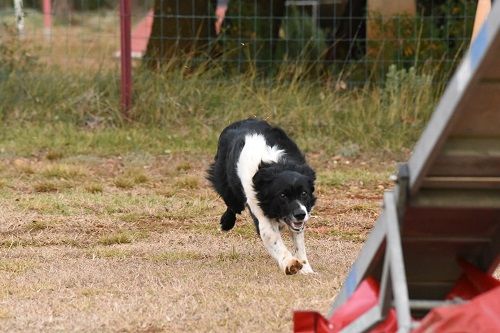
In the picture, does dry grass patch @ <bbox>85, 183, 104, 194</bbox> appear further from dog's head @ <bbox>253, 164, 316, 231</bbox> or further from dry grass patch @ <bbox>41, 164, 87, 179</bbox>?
dog's head @ <bbox>253, 164, 316, 231</bbox>

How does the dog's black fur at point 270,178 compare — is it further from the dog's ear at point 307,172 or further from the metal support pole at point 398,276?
the metal support pole at point 398,276

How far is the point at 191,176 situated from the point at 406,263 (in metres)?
4.84

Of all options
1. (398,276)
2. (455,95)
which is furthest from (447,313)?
(455,95)

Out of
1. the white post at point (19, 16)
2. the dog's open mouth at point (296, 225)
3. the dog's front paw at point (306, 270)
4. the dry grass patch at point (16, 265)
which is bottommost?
the dry grass patch at point (16, 265)

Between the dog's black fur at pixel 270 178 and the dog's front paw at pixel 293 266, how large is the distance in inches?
10.3

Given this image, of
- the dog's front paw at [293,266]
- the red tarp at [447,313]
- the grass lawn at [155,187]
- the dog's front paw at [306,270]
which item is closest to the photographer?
the red tarp at [447,313]

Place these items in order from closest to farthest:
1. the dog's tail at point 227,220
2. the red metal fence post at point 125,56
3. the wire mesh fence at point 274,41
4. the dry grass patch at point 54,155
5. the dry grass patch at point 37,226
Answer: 1. the dog's tail at point 227,220
2. the dry grass patch at point 37,226
3. the dry grass patch at point 54,155
4. the red metal fence post at point 125,56
5. the wire mesh fence at point 274,41

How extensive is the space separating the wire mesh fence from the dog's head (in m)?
5.29

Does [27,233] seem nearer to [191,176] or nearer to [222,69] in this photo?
[191,176]

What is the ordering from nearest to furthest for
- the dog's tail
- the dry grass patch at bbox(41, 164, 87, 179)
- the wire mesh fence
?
the dog's tail → the dry grass patch at bbox(41, 164, 87, 179) → the wire mesh fence

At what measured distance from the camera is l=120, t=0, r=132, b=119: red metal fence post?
1047 centimetres

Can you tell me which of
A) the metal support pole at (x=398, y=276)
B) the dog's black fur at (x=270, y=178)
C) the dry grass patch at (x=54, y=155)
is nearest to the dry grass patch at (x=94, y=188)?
the dry grass patch at (x=54, y=155)

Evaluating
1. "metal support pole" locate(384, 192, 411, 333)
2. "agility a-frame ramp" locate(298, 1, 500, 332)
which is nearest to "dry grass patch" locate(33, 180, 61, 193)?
"agility a-frame ramp" locate(298, 1, 500, 332)

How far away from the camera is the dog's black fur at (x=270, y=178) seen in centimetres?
591
